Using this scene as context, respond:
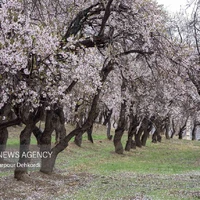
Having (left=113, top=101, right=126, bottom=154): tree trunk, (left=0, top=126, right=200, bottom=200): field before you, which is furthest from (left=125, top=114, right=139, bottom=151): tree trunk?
(left=0, top=126, right=200, bottom=200): field

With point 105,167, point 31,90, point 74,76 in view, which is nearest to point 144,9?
point 74,76

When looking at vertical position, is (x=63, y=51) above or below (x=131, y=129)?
above

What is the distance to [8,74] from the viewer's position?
9430 millimetres

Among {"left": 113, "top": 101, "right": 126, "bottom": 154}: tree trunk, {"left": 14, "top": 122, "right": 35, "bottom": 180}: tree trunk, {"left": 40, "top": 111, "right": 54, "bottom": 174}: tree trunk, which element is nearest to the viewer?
{"left": 14, "top": 122, "right": 35, "bottom": 180}: tree trunk

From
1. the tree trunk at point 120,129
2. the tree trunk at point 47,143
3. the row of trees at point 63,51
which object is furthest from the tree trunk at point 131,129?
the tree trunk at point 47,143

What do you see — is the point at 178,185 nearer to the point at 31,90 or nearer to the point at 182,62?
the point at 182,62

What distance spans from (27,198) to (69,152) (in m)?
15.6

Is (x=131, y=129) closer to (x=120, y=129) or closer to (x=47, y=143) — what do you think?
(x=120, y=129)

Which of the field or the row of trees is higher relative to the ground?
the row of trees

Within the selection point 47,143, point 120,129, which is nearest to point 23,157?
point 47,143

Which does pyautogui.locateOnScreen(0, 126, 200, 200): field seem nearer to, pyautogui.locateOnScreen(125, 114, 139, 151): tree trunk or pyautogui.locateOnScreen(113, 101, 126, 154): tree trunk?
pyautogui.locateOnScreen(113, 101, 126, 154): tree trunk

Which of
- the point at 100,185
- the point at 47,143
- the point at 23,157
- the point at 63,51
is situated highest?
the point at 63,51

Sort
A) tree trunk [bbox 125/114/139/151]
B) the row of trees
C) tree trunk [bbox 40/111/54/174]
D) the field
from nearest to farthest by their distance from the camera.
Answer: the row of trees
the field
tree trunk [bbox 40/111/54/174]
tree trunk [bbox 125/114/139/151]

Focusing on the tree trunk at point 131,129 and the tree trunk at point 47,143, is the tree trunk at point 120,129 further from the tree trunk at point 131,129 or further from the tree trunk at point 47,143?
the tree trunk at point 47,143
